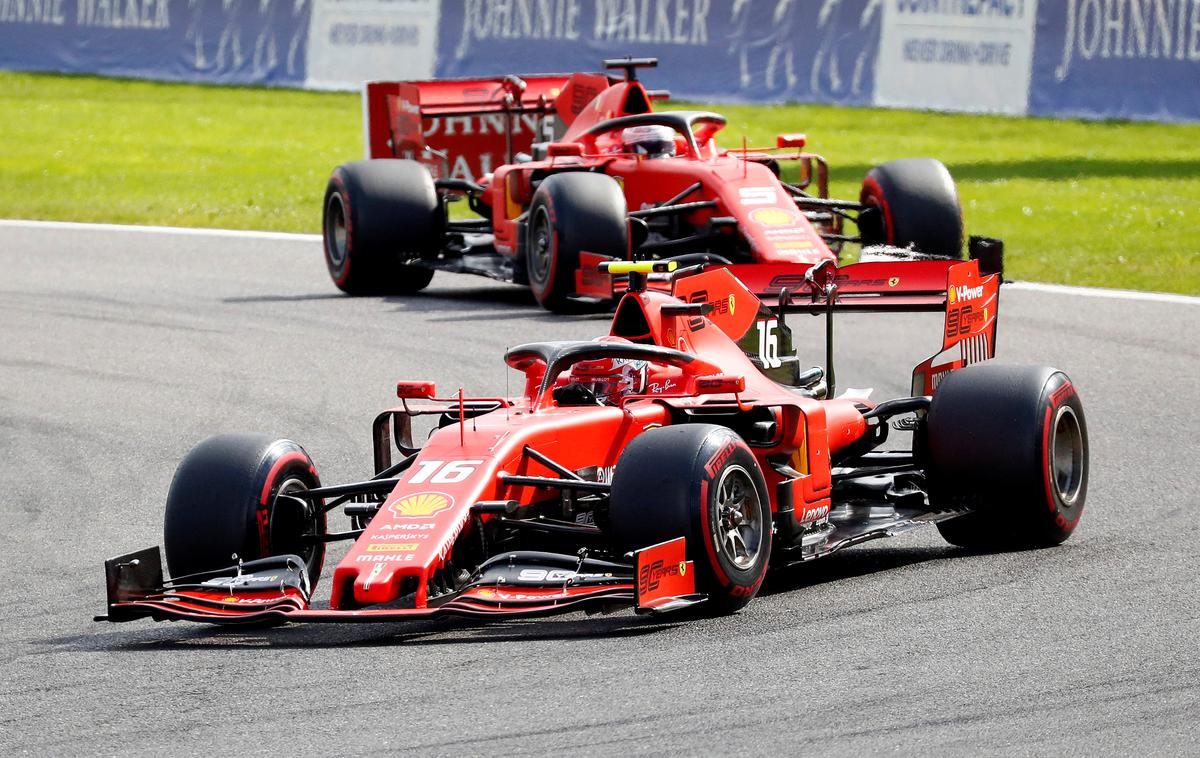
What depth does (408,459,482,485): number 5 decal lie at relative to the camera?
7.23 meters

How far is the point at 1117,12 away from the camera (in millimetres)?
27281

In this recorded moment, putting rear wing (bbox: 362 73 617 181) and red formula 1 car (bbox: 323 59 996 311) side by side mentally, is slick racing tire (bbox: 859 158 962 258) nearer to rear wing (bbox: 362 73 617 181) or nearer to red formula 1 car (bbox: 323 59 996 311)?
red formula 1 car (bbox: 323 59 996 311)

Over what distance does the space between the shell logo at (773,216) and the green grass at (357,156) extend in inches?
133

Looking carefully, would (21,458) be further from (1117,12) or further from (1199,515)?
(1117,12)

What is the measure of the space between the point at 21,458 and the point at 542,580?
500cm

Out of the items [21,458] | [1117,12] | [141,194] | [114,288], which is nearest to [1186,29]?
[1117,12]

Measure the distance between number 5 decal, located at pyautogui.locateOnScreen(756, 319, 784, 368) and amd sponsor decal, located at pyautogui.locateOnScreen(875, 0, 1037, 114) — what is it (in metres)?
19.7

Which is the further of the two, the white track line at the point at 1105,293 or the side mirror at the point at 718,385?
the white track line at the point at 1105,293

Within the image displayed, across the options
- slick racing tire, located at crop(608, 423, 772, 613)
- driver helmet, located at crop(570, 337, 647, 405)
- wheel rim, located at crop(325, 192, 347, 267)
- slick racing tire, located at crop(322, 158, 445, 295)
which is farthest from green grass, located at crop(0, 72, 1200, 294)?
slick racing tire, located at crop(608, 423, 772, 613)

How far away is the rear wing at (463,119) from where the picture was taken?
18578mm

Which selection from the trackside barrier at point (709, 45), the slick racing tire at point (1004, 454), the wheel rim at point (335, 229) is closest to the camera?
the slick racing tire at point (1004, 454)

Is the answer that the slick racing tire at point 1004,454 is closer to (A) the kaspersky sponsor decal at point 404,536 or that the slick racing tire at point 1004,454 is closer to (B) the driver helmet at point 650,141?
(A) the kaspersky sponsor decal at point 404,536

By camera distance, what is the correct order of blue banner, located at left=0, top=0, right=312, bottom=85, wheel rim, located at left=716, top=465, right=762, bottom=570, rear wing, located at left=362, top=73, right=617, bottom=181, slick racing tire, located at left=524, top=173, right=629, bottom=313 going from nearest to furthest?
wheel rim, located at left=716, top=465, right=762, bottom=570
slick racing tire, located at left=524, top=173, right=629, bottom=313
rear wing, located at left=362, top=73, right=617, bottom=181
blue banner, located at left=0, top=0, right=312, bottom=85

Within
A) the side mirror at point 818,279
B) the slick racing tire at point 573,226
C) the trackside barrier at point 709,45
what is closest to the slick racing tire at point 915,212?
the slick racing tire at point 573,226
